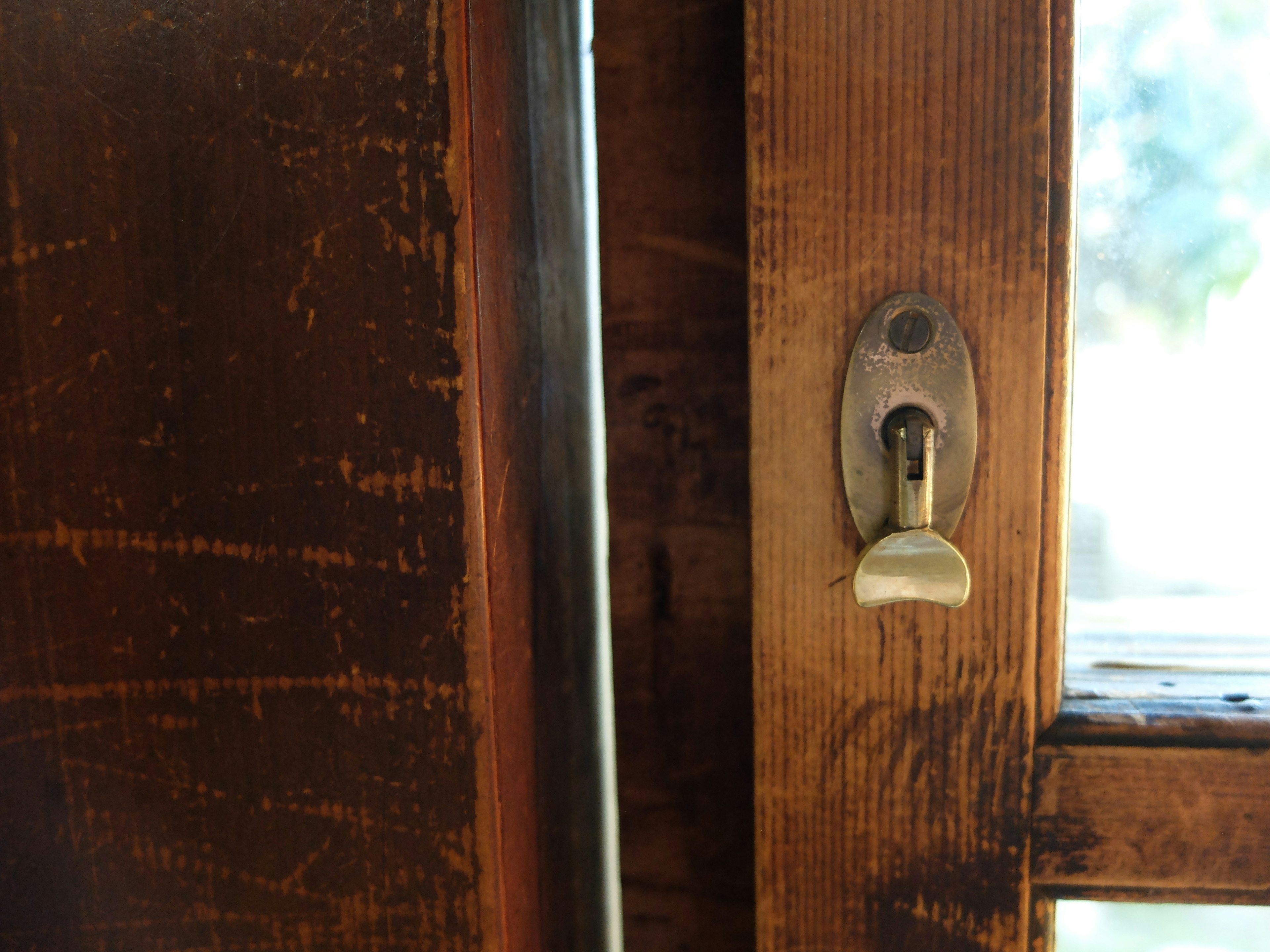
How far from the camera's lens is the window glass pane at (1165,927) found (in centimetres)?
39

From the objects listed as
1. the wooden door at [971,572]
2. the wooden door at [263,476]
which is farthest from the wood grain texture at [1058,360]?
the wooden door at [263,476]

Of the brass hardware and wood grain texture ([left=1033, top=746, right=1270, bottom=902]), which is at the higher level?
the brass hardware

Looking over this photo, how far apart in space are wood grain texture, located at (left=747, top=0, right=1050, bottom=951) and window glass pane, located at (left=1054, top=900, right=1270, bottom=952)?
6 cm

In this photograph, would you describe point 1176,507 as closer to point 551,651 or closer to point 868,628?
point 868,628

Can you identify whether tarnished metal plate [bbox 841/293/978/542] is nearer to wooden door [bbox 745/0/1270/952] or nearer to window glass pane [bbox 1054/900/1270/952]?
wooden door [bbox 745/0/1270/952]

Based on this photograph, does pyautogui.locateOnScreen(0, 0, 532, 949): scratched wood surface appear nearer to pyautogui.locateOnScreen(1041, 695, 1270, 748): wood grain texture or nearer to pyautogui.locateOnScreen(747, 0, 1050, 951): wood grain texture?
pyautogui.locateOnScreen(747, 0, 1050, 951): wood grain texture

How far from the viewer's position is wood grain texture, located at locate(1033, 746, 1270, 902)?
0.36 metres

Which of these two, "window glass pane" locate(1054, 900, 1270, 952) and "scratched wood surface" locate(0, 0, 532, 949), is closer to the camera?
"scratched wood surface" locate(0, 0, 532, 949)

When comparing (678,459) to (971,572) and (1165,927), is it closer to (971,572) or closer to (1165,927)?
(971,572)

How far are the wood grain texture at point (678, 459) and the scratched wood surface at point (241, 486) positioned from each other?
0.42 ft

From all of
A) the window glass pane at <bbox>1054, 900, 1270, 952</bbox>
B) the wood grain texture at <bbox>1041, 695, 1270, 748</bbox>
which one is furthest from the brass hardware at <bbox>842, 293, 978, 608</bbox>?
the window glass pane at <bbox>1054, 900, 1270, 952</bbox>

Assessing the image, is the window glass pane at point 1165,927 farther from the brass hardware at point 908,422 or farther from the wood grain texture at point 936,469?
the brass hardware at point 908,422

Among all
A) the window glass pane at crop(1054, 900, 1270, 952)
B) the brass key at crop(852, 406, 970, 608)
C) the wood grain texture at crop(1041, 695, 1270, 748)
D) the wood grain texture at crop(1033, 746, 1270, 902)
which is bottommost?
the window glass pane at crop(1054, 900, 1270, 952)

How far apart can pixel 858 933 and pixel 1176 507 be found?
276 millimetres
